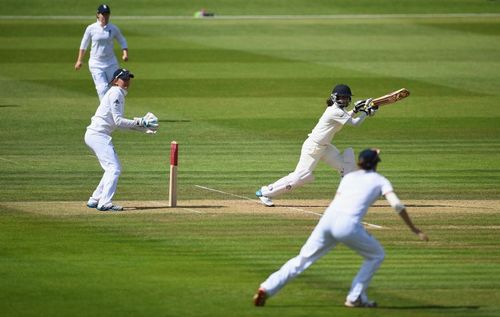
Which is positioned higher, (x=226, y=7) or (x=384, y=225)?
(x=226, y=7)

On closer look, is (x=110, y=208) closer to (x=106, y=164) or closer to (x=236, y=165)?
(x=106, y=164)

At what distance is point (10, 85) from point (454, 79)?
1146cm

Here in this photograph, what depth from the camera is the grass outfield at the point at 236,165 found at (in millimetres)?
12695

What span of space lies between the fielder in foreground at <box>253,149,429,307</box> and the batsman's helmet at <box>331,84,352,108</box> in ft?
16.6

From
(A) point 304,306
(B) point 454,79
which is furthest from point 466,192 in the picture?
(B) point 454,79

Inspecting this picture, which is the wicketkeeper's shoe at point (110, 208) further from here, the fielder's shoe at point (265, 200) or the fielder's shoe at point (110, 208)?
the fielder's shoe at point (265, 200)

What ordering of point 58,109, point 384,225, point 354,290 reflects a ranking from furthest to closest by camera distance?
point 58,109
point 384,225
point 354,290

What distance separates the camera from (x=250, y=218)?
16578mm

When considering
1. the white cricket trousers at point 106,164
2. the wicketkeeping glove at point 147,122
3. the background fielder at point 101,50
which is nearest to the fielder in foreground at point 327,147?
the wicketkeeping glove at point 147,122

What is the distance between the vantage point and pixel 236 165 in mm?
21047

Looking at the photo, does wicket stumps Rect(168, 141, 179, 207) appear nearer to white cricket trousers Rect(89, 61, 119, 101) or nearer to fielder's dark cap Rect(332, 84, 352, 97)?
fielder's dark cap Rect(332, 84, 352, 97)

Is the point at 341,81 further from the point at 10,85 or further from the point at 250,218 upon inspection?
the point at 250,218

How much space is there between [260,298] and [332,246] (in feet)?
2.86

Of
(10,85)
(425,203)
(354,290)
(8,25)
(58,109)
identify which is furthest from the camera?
(8,25)
